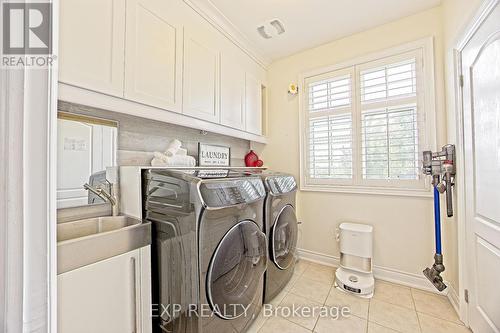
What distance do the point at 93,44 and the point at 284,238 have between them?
1.91 metres

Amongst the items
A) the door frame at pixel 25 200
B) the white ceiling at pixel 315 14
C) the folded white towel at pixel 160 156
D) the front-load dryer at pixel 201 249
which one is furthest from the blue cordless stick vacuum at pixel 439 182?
the door frame at pixel 25 200

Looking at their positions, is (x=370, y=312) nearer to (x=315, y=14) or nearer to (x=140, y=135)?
(x=140, y=135)

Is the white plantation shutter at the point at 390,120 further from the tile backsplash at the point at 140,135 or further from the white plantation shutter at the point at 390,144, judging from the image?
the tile backsplash at the point at 140,135

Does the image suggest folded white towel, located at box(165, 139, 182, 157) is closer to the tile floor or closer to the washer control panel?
the washer control panel

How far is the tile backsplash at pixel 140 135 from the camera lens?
1.44 metres

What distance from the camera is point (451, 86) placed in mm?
1670

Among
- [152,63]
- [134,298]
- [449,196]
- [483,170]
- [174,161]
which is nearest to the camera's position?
[134,298]

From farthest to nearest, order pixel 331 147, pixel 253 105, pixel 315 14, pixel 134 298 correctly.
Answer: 1. pixel 253 105
2. pixel 331 147
3. pixel 315 14
4. pixel 134 298

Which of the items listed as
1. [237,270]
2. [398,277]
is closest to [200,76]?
[237,270]

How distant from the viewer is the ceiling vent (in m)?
2.15

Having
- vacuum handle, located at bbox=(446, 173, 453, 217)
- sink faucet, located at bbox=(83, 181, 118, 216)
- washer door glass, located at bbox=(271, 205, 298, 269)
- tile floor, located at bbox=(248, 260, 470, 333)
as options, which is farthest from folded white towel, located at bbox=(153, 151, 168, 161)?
vacuum handle, located at bbox=(446, 173, 453, 217)

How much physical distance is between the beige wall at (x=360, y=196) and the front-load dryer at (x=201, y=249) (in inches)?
53.3

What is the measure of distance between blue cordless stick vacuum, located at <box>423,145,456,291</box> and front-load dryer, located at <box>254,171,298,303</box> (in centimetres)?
113

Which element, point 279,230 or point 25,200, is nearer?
point 25,200
